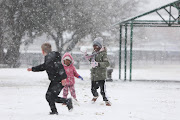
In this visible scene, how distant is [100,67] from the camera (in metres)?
8.95

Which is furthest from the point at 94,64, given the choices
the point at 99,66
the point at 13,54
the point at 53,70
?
the point at 13,54

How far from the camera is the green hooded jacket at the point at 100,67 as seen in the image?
890cm

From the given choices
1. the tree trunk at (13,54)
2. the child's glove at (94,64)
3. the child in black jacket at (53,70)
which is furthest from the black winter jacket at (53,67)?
the tree trunk at (13,54)

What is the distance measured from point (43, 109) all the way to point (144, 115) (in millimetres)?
2364

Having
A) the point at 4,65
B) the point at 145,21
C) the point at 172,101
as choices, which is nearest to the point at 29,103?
the point at 172,101

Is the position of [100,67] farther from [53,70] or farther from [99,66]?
[53,70]

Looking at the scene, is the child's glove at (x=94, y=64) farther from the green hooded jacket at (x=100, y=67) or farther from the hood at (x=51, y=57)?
the hood at (x=51, y=57)

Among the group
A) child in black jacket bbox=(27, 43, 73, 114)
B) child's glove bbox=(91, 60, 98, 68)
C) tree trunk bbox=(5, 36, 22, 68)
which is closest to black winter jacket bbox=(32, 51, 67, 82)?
child in black jacket bbox=(27, 43, 73, 114)

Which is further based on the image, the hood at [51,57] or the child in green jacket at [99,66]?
the child in green jacket at [99,66]

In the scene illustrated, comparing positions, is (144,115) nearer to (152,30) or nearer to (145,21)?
(145,21)

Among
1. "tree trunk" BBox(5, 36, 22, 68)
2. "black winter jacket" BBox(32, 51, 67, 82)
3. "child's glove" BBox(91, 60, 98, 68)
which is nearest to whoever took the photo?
"black winter jacket" BBox(32, 51, 67, 82)

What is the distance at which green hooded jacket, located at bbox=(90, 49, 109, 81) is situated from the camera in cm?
890

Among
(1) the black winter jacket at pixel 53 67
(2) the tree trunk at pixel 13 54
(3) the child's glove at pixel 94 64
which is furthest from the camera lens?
(2) the tree trunk at pixel 13 54

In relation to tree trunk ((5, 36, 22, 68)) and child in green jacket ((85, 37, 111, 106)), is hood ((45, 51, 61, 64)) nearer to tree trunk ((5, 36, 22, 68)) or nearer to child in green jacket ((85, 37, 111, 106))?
child in green jacket ((85, 37, 111, 106))
